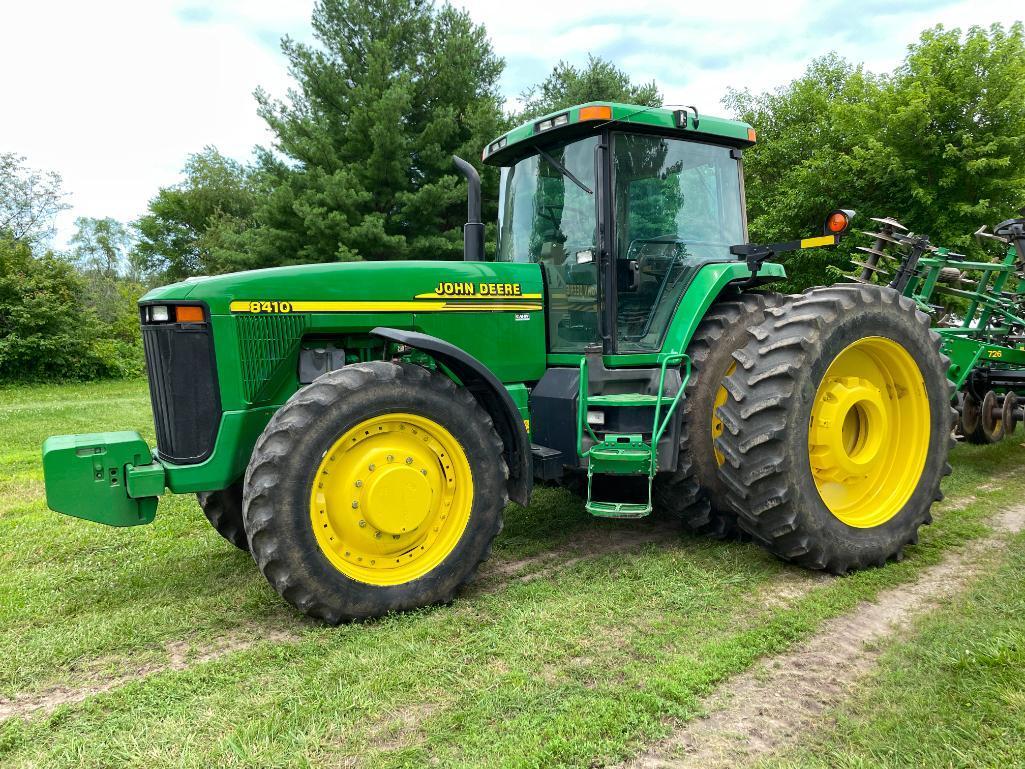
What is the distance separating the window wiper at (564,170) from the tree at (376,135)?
1124 centimetres

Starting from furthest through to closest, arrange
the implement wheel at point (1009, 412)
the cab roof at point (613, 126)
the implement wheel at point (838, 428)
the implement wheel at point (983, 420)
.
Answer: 1. the implement wheel at point (983, 420)
2. the implement wheel at point (1009, 412)
3. the cab roof at point (613, 126)
4. the implement wheel at point (838, 428)

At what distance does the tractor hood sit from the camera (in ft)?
11.6

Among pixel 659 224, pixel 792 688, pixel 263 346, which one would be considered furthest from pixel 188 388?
pixel 792 688

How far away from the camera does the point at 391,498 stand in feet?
11.1

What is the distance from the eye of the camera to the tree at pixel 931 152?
41.1ft

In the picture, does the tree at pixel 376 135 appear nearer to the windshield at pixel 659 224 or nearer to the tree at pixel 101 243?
the windshield at pixel 659 224

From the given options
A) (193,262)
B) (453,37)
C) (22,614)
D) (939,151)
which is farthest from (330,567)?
(193,262)

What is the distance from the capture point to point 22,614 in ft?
11.5

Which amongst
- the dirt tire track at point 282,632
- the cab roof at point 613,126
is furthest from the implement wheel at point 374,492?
→ the cab roof at point 613,126

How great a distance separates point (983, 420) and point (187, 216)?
3615 cm

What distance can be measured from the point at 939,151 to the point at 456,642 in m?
13.8

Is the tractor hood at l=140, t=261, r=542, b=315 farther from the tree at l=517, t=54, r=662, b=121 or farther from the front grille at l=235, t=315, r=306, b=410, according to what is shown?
the tree at l=517, t=54, r=662, b=121

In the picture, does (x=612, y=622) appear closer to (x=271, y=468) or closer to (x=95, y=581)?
(x=271, y=468)

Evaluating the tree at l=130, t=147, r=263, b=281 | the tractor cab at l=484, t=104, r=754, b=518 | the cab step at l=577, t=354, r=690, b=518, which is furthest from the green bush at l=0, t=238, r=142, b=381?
the cab step at l=577, t=354, r=690, b=518
